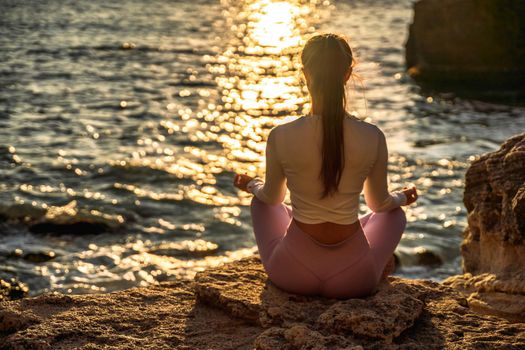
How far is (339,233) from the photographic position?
4949 millimetres

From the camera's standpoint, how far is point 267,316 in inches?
189

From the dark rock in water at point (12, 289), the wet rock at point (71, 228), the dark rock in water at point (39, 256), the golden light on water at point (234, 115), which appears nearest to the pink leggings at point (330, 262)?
the golden light on water at point (234, 115)

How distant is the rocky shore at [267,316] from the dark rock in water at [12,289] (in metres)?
3.61

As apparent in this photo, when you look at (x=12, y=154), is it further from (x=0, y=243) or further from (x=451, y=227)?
(x=451, y=227)

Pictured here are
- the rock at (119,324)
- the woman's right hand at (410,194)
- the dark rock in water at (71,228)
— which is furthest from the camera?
the dark rock in water at (71,228)

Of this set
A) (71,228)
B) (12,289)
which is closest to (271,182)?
(12,289)

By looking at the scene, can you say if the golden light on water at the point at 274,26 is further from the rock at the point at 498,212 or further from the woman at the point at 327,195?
the woman at the point at 327,195

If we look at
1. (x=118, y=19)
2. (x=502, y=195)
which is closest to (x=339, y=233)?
(x=502, y=195)

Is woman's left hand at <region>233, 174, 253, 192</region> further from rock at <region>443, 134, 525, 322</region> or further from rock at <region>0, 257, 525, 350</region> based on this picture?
rock at <region>443, 134, 525, 322</region>

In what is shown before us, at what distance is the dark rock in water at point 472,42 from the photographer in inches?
805

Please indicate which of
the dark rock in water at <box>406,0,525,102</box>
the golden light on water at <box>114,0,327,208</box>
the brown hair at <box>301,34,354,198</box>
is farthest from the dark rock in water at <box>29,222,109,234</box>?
the dark rock in water at <box>406,0,525,102</box>

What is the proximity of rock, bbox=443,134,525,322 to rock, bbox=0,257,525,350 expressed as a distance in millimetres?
705

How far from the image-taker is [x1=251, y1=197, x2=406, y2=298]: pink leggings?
4.94m

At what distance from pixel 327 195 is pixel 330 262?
16.4 inches
